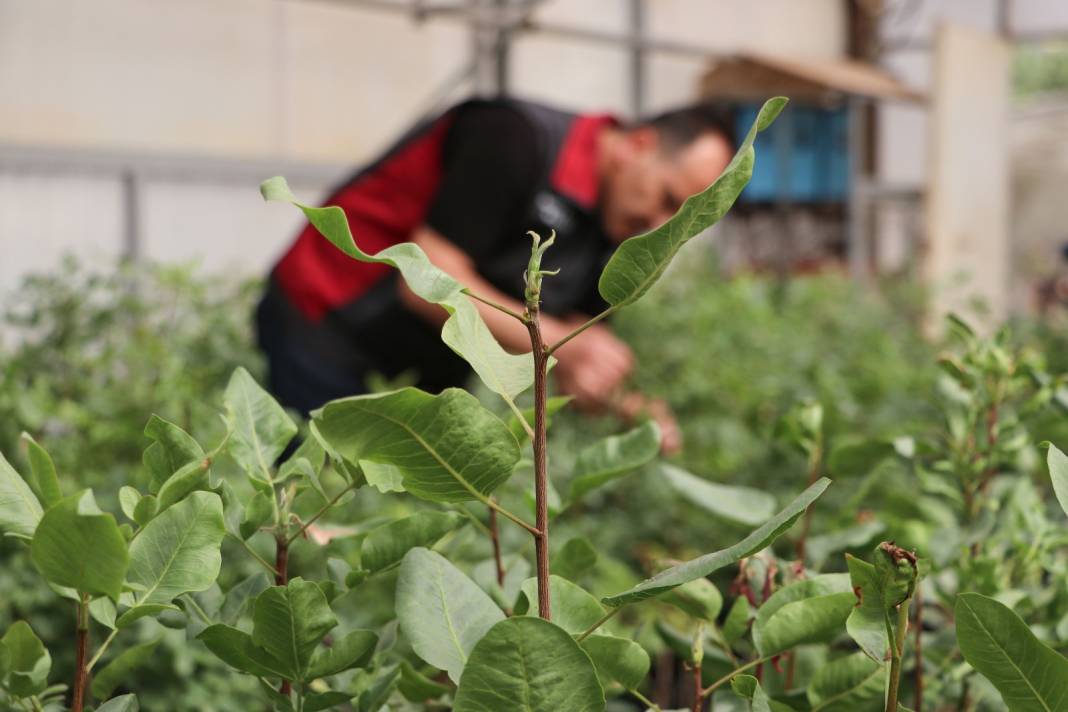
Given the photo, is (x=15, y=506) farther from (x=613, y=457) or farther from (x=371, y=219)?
(x=371, y=219)

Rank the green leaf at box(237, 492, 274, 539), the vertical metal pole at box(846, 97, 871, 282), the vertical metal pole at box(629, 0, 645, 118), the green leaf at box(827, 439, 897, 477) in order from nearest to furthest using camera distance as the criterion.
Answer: the green leaf at box(237, 492, 274, 539)
the green leaf at box(827, 439, 897, 477)
the vertical metal pole at box(629, 0, 645, 118)
the vertical metal pole at box(846, 97, 871, 282)

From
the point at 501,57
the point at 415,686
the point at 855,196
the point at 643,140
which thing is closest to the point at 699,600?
the point at 415,686

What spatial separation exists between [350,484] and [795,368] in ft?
A: 8.54

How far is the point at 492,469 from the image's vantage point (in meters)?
0.43

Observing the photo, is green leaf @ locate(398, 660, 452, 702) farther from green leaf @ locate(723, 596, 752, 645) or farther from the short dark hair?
the short dark hair

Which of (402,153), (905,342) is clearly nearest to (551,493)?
(402,153)

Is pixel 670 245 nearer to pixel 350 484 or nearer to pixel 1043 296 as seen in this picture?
pixel 350 484

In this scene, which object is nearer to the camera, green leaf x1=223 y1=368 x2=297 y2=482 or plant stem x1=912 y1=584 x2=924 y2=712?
green leaf x1=223 y1=368 x2=297 y2=482

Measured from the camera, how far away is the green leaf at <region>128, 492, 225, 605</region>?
17.2 inches

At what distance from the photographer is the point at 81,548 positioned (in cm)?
39

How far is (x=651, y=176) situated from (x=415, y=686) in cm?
226

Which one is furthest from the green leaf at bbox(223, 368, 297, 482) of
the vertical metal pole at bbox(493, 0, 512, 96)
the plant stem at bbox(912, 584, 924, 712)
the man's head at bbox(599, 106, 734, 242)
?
the vertical metal pole at bbox(493, 0, 512, 96)

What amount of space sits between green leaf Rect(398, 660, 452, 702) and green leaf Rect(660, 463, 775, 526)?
193 millimetres

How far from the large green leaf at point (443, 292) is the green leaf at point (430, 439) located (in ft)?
0.07
